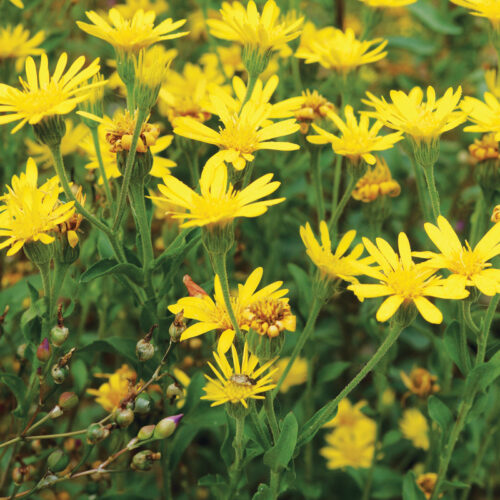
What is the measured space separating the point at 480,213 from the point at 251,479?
1131mm

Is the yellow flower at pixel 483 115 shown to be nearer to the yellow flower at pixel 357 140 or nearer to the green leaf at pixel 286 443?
the yellow flower at pixel 357 140

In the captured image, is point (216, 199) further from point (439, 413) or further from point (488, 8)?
point (488, 8)

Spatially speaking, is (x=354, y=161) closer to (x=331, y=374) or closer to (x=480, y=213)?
(x=480, y=213)

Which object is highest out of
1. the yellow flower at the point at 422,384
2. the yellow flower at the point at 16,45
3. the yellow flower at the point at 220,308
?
the yellow flower at the point at 16,45

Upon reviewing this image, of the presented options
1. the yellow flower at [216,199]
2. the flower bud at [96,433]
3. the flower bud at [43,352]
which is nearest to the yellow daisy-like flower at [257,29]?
the yellow flower at [216,199]

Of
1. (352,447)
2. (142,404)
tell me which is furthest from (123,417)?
(352,447)

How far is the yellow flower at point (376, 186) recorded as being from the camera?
1.84 m

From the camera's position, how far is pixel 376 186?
1844 mm

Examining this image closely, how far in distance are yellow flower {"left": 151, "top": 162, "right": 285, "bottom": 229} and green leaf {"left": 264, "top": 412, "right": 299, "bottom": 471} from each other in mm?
400

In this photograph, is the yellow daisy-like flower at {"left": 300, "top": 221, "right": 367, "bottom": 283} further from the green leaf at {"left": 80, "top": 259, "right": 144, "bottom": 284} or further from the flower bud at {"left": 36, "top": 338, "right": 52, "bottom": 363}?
the flower bud at {"left": 36, "top": 338, "right": 52, "bottom": 363}

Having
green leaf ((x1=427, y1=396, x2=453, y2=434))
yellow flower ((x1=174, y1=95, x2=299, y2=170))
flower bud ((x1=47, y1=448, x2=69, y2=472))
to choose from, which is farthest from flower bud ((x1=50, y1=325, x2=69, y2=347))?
green leaf ((x1=427, y1=396, x2=453, y2=434))

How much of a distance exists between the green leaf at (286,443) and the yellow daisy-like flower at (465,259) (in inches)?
15.8

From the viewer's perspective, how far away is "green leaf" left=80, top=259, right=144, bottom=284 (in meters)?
1.35

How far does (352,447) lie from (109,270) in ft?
4.40
